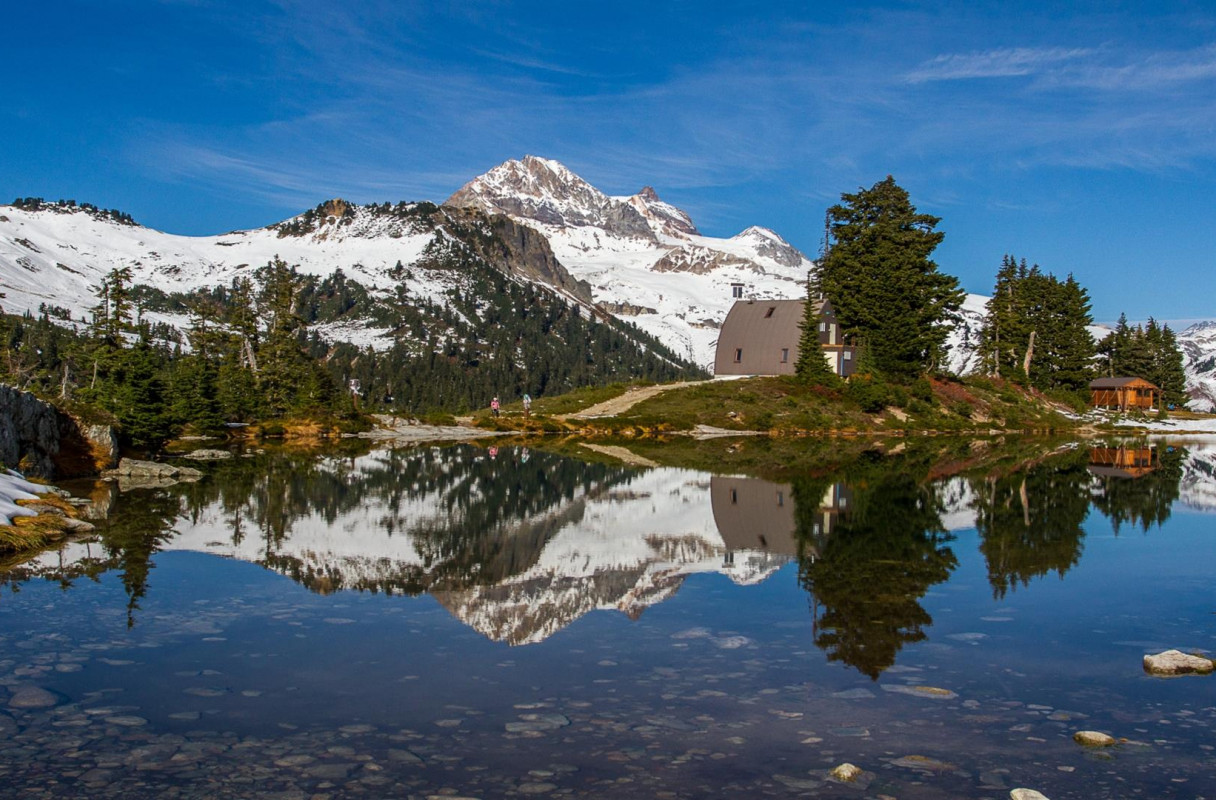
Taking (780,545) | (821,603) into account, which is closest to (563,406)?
(780,545)

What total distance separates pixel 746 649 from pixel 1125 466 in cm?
→ 4339

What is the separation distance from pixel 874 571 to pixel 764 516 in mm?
7944

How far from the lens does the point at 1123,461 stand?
5209cm

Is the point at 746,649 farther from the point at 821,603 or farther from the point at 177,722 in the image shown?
the point at 177,722

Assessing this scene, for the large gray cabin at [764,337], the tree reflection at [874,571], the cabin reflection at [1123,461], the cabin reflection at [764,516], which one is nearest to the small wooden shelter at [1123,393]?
the large gray cabin at [764,337]

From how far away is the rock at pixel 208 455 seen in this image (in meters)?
44.1

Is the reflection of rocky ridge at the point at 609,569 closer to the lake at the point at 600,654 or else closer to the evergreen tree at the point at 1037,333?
the lake at the point at 600,654

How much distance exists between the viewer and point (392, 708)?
10.0m

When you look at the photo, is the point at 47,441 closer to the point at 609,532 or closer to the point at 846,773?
the point at 609,532

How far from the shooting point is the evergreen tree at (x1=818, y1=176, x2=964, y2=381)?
283ft

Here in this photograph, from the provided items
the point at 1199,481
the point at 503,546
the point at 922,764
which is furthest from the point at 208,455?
the point at 1199,481

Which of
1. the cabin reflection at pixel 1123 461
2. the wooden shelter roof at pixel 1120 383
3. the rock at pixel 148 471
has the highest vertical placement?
the wooden shelter roof at pixel 1120 383

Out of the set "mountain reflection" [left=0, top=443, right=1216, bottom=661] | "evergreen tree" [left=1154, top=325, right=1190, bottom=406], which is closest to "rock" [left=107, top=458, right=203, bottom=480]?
"mountain reflection" [left=0, top=443, right=1216, bottom=661]

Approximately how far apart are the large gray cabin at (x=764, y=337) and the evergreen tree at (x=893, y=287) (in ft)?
→ 22.0
